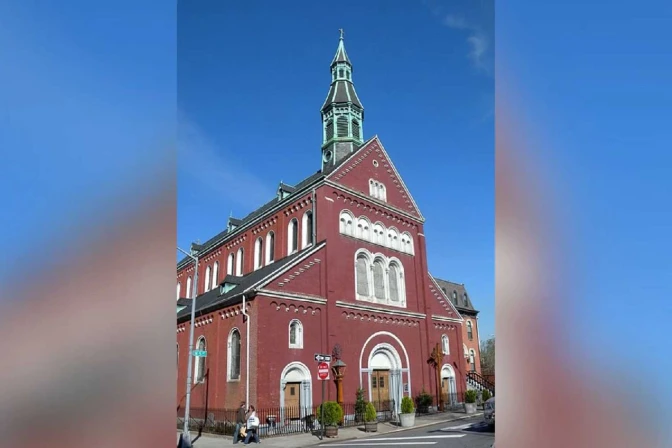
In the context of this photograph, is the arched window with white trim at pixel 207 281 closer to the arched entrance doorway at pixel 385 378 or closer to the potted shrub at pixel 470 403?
the arched entrance doorway at pixel 385 378

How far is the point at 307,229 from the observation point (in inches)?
1094

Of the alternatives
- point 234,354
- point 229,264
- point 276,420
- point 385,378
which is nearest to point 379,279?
point 385,378

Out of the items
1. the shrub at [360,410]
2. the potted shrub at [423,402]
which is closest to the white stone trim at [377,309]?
the potted shrub at [423,402]

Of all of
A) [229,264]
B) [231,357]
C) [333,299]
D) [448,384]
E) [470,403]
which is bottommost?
[470,403]

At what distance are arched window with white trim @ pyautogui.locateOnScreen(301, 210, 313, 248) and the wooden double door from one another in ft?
28.7

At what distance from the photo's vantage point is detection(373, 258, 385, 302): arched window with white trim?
2825cm

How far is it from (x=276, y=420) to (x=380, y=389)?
802cm

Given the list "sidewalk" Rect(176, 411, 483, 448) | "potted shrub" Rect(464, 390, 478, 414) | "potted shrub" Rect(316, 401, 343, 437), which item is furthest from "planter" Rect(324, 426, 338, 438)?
"potted shrub" Rect(464, 390, 478, 414)

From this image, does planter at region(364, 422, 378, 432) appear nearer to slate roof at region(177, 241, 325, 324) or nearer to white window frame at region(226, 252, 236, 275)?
slate roof at region(177, 241, 325, 324)

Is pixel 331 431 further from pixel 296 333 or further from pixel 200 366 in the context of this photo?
pixel 200 366
